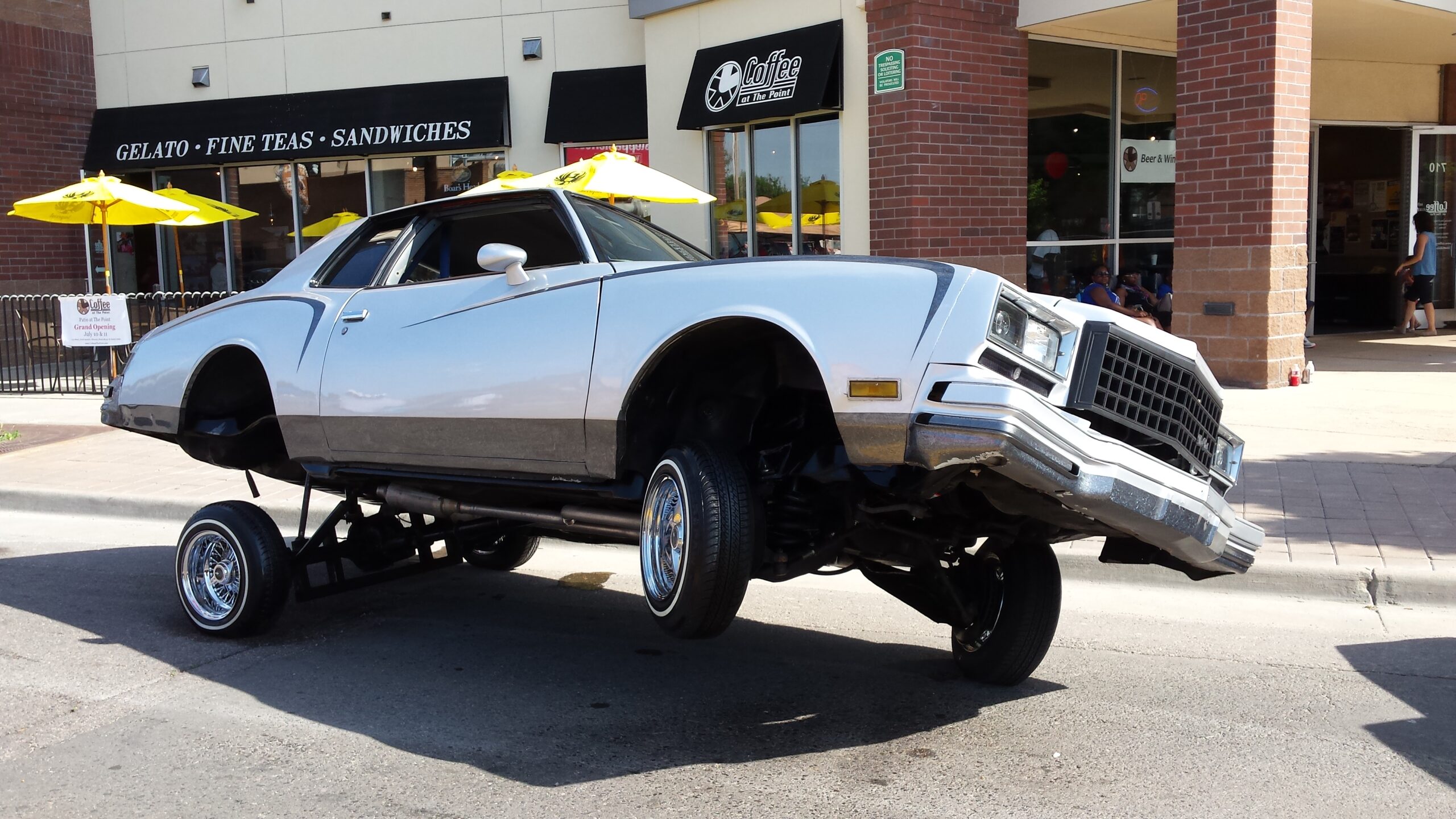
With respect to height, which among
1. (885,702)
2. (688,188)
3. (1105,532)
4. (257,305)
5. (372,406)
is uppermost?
(688,188)

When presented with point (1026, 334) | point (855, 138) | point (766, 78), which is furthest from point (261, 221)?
point (1026, 334)

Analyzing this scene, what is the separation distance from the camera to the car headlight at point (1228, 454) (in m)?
4.64

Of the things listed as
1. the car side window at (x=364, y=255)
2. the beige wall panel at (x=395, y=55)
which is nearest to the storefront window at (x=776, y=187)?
the beige wall panel at (x=395, y=55)

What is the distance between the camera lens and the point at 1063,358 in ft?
13.0

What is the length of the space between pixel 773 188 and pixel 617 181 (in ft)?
12.8

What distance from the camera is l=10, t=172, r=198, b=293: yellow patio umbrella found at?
1503 cm

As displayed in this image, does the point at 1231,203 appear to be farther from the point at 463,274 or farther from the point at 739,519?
the point at 739,519

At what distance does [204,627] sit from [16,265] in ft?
54.6

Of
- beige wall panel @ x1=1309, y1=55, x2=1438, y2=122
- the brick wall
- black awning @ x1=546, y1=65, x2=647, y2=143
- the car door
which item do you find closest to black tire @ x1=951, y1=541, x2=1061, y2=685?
the car door

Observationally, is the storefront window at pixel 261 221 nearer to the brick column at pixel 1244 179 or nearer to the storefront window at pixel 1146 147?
the storefront window at pixel 1146 147

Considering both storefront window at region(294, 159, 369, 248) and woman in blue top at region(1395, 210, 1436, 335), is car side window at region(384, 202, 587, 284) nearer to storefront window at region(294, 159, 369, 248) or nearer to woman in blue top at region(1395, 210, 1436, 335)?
storefront window at region(294, 159, 369, 248)

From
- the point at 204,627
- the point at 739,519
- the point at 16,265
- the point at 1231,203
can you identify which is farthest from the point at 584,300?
the point at 16,265

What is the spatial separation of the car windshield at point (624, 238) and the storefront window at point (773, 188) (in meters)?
9.48

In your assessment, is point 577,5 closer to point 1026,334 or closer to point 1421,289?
point 1421,289
